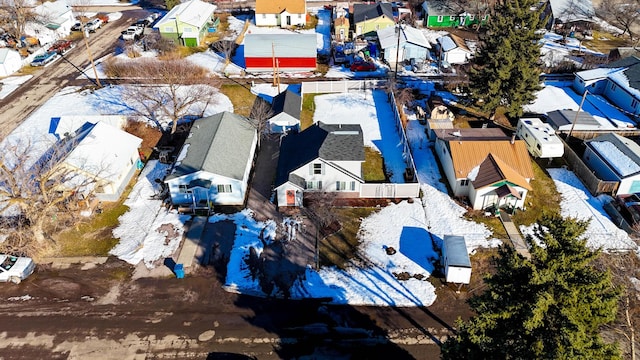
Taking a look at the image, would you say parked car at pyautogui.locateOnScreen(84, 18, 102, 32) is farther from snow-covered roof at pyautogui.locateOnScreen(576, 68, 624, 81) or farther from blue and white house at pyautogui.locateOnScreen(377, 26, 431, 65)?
snow-covered roof at pyautogui.locateOnScreen(576, 68, 624, 81)

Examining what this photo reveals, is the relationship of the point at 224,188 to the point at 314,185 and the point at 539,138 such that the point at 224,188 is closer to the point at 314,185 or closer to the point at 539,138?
the point at 314,185

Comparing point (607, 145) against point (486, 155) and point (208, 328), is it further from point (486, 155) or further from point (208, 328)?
point (208, 328)

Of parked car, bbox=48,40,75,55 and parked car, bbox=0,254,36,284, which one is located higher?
parked car, bbox=48,40,75,55

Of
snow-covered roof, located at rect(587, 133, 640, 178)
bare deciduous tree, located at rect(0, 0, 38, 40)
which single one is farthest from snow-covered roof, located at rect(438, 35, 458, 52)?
bare deciduous tree, located at rect(0, 0, 38, 40)

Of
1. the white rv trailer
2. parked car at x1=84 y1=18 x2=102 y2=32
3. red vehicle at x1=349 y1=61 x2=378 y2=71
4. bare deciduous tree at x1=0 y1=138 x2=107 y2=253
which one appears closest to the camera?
bare deciduous tree at x1=0 y1=138 x2=107 y2=253

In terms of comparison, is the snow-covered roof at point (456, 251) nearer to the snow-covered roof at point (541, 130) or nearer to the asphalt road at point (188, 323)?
the asphalt road at point (188, 323)

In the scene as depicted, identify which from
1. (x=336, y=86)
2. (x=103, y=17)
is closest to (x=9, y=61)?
(x=103, y=17)
